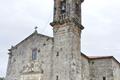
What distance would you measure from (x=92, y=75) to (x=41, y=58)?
21.4ft

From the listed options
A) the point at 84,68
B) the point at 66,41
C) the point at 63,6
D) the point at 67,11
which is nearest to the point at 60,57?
the point at 66,41

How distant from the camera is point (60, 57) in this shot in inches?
891

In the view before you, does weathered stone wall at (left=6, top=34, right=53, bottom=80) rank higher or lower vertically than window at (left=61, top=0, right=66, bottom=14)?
lower

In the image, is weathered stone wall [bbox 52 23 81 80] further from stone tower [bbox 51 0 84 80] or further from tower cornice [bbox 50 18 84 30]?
tower cornice [bbox 50 18 84 30]

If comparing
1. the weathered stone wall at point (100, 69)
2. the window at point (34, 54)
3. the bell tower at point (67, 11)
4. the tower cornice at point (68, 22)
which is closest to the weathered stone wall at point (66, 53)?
the tower cornice at point (68, 22)

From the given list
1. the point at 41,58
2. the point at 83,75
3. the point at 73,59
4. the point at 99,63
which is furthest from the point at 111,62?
the point at 41,58

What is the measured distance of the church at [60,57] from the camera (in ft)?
73.1

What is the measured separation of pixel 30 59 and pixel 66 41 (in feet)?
16.3

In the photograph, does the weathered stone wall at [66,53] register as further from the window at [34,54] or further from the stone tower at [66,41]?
the window at [34,54]

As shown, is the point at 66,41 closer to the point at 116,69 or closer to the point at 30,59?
the point at 30,59

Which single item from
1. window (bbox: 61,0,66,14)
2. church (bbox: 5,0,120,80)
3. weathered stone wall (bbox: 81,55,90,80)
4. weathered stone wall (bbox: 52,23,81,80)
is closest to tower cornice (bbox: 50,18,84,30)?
church (bbox: 5,0,120,80)

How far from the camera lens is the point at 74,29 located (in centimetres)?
2344

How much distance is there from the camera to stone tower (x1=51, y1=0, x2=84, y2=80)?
71.6 ft

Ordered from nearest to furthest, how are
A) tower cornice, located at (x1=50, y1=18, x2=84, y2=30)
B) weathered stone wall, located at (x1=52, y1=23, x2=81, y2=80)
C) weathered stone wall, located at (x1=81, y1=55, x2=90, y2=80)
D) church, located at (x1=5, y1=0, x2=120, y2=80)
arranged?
Result: weathered stone wall, located at (x1=52, y1=23, x2=81, y2=80) < church, located at (x1=5, y1=0, x2=120, y2=80) < tower cornice, located at (x1=50, y1=18, x2=84, y2=30) < weathered stone wall, located at (x1=81, y1=55, x2=90, y2=80)
